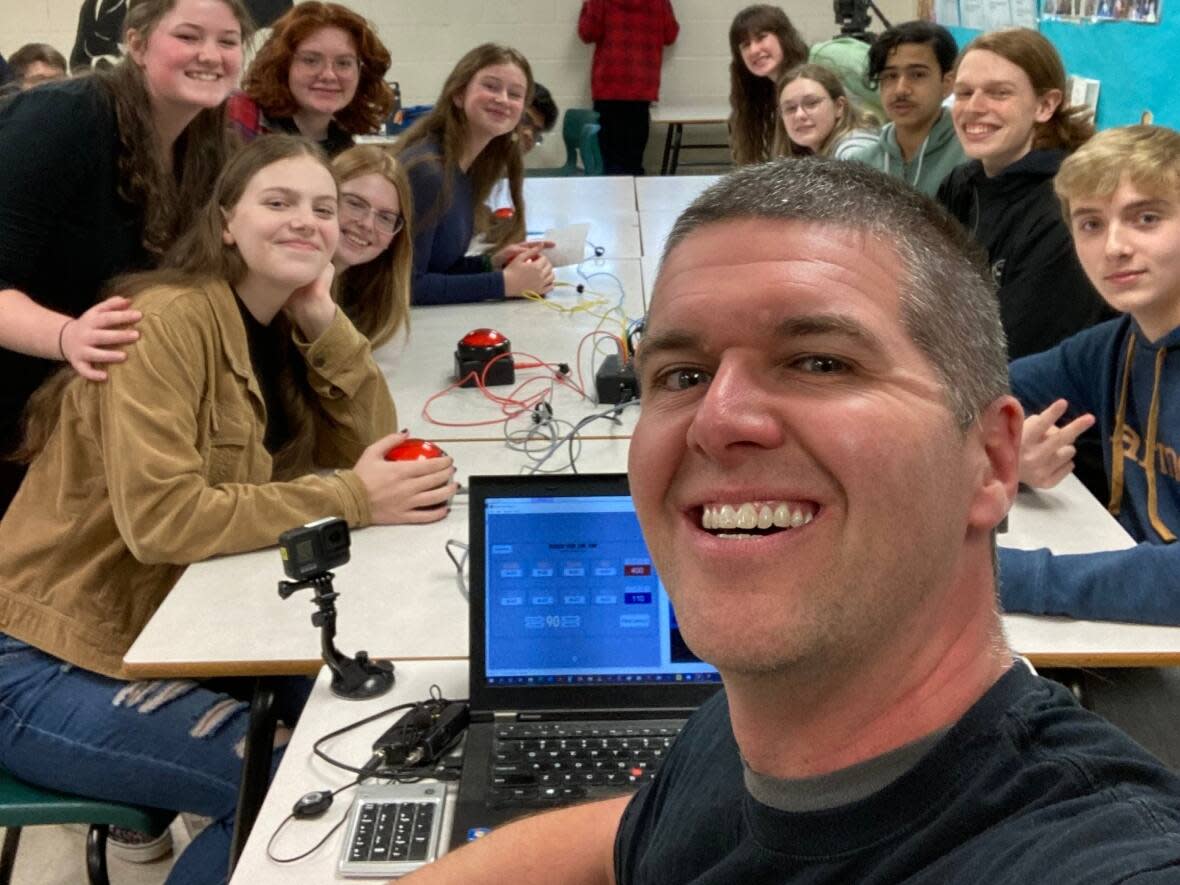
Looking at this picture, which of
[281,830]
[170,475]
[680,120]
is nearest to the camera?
[281,830]

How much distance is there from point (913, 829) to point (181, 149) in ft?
7.04

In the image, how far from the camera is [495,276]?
133 inches

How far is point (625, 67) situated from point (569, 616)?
623 centimetres

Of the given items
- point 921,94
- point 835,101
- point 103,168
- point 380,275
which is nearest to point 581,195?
point 835,101

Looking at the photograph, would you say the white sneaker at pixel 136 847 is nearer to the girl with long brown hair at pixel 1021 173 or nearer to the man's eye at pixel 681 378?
the man's eye at pixel 681 378

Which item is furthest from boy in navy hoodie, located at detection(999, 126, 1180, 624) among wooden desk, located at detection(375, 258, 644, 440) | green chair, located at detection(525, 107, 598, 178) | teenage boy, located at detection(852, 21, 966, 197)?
green chair, located at detection(525, 107, 598, 178)

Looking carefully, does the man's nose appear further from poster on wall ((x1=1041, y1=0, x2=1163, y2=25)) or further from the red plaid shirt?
the red plaid shirt

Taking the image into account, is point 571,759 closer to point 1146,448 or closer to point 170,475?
point 170,475

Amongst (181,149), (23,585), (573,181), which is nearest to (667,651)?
(23,585)

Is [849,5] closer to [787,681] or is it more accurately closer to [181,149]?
[181,149]

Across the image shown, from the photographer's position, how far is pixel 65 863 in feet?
7.47

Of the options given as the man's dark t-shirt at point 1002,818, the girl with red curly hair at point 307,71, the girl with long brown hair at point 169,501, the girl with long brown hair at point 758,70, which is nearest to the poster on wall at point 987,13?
the girl with long brown hair at point 758,70

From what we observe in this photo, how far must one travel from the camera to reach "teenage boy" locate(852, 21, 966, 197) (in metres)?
3.55

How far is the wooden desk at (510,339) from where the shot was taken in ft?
8.07
